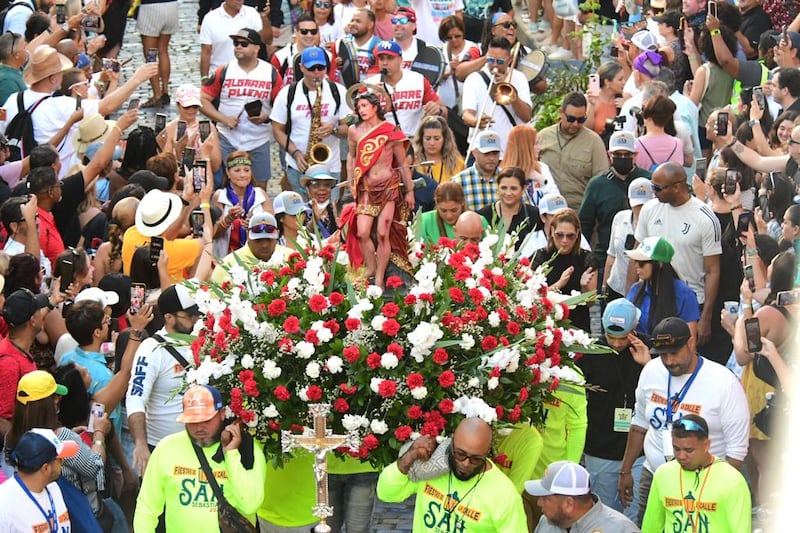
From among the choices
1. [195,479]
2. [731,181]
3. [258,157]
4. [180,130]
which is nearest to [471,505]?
[195,479]

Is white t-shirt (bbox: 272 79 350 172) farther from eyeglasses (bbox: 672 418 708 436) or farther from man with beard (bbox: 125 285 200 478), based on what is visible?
eyeglasses (bbox: 672 418 708 436)

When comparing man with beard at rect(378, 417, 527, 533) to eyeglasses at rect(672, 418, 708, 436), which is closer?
man with beard at rect(378, 417, 527, 533)

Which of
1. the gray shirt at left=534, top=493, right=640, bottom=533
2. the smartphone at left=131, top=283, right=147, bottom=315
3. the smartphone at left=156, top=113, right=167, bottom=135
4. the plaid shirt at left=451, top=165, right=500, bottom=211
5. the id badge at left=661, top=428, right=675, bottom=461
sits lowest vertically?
the smartphone at left=156, top=113, right=167, bottom=135

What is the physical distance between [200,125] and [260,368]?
588cm

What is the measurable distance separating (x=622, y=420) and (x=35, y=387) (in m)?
3.89

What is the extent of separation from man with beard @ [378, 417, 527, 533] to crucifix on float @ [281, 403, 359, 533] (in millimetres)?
456

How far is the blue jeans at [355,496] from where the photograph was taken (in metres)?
10.4

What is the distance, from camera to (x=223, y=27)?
19000 mm

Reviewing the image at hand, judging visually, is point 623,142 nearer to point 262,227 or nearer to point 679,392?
point 262,227

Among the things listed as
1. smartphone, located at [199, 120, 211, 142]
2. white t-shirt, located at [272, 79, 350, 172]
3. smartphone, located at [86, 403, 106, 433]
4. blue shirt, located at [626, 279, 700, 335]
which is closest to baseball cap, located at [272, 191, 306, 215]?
smartphone, located at [199, 120, 211, 142]

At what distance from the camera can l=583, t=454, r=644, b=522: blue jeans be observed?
1086 centimetres

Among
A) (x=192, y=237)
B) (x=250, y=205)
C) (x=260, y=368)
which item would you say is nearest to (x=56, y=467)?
(x=260, y=368)

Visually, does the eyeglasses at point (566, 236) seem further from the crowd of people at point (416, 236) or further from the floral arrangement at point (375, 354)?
the floral arrangement at point (375, 354)

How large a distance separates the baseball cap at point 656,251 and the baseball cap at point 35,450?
4.71m
